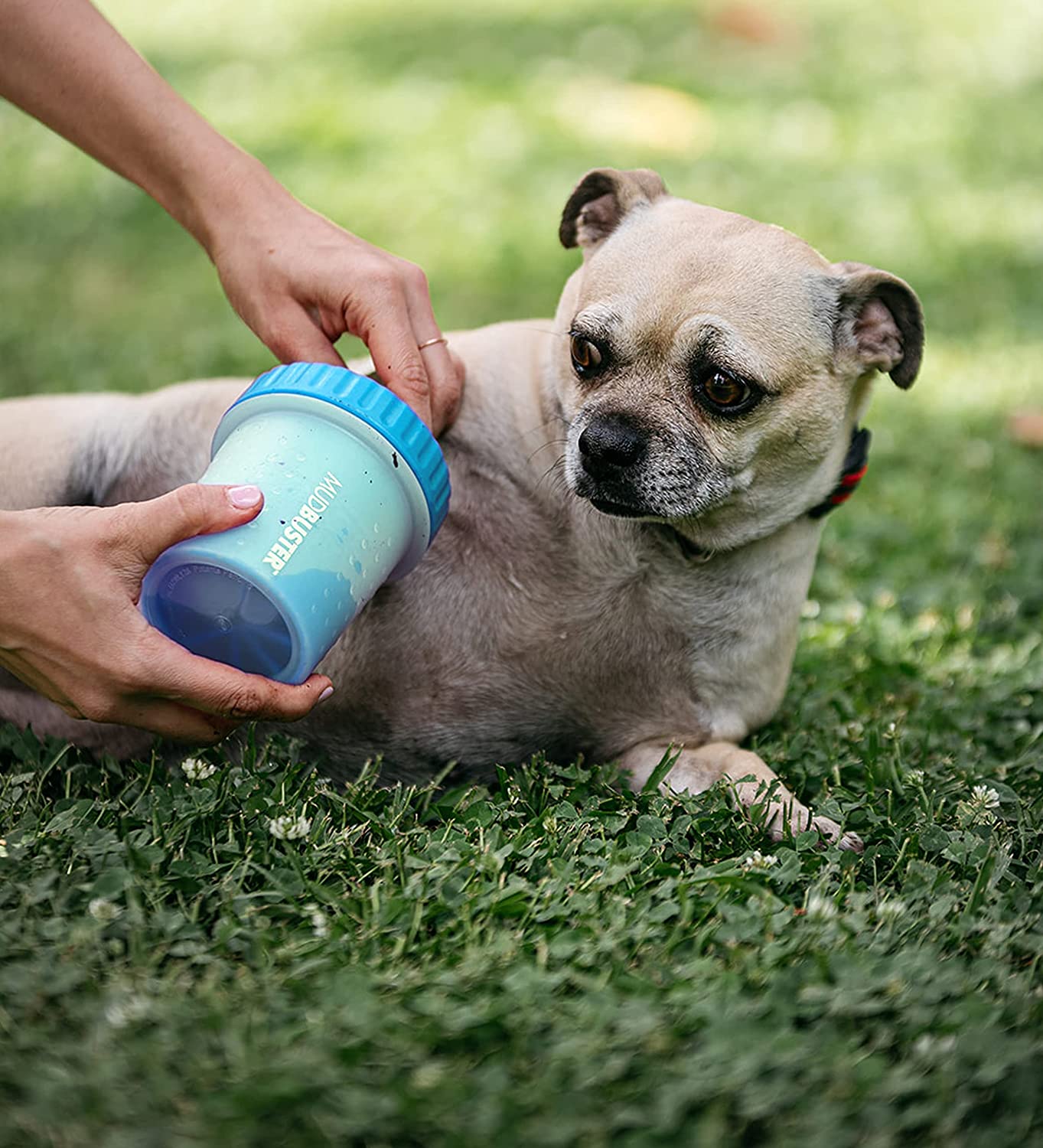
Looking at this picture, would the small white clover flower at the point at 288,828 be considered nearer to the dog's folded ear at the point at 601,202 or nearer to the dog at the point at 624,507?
the dog at the point at 624,507

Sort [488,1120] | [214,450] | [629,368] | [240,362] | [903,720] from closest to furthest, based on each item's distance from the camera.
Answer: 1. [488,1120]
2. [214,450]
3. [629,368]
4. [903,720]
5. [240,362]

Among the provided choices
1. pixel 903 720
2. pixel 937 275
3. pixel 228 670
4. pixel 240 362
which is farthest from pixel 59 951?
pixel 937 275

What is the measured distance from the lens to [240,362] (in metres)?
4.86

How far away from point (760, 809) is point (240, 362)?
3065 millimetres

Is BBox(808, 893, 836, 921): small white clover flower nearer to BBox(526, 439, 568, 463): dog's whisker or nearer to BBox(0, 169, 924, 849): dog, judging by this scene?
BBox(0, 169, 924, 849): dog

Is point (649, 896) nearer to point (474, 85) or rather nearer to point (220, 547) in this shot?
point (220, 547)

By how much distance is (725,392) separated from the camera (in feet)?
8.81

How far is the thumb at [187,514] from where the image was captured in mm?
2111

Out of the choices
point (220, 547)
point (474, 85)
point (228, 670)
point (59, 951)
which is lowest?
point (59, 951)

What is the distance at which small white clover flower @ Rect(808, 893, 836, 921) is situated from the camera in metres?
2.21

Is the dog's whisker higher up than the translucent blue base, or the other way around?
the dog's whisker

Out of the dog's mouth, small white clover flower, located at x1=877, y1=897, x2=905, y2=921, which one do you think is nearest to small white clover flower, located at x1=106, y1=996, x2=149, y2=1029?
small white clover flower, located at x1=877, y1=897, x2=905, y2=921

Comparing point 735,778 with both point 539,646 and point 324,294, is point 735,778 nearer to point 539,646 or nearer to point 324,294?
point 539,646

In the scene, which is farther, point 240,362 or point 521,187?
point 521,187
